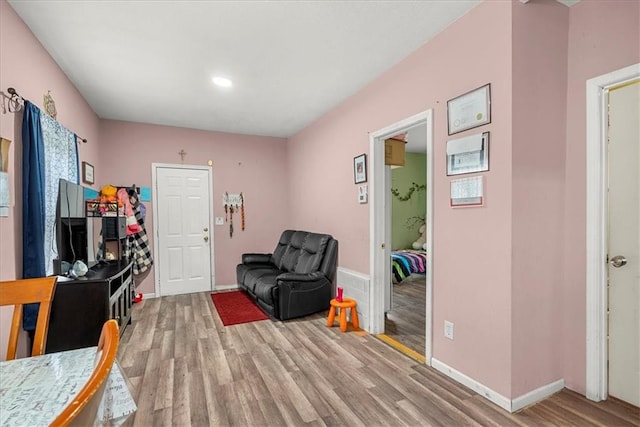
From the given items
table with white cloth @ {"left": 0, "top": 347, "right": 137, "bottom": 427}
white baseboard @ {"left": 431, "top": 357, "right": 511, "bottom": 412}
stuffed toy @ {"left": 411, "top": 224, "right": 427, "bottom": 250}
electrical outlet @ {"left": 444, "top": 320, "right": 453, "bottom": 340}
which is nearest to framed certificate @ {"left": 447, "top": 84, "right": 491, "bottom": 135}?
electrical outlet @ {"left": 444, "top": 320, "right": 453, "bottom": 340}

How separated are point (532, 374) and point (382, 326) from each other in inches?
53.5

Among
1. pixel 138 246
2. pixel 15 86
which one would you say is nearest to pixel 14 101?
pixel 15 86

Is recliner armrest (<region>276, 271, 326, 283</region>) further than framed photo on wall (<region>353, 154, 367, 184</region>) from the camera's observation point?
Yes

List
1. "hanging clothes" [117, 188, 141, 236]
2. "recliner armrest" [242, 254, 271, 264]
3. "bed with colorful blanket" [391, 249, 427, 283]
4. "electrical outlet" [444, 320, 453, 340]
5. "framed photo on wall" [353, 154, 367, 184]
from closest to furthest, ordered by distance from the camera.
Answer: "electrical outlet" [444, 320, 453, 340] → "framed photo on wall" [353, 154, 367, 184] → "hanging clothes" [117, 188, 141, 236] → "recliner armrest" [242, 254, 271, 264] → "bed with colorful blanket" [391, 249, 427, 283]

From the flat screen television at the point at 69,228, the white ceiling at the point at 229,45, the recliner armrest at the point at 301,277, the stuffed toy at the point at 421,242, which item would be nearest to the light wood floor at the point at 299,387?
the recliner armrest at the point at 301,277

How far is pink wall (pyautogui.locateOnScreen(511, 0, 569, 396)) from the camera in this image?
1834 millimetres

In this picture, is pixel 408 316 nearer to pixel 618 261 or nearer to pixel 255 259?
pixel 618 261

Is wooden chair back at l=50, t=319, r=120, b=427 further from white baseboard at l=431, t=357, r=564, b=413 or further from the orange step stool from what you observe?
the orange step stool

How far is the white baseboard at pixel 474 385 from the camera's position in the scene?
6.05 feet

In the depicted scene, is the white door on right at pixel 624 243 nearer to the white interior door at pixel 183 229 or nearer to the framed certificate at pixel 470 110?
the framed certificate at pixel 470 110

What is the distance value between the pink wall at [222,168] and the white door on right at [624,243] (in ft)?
13.9

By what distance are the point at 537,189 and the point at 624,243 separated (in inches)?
23.2

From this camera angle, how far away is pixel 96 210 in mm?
3465

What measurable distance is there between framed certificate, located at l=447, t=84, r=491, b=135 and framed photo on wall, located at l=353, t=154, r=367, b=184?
1.09 metres
